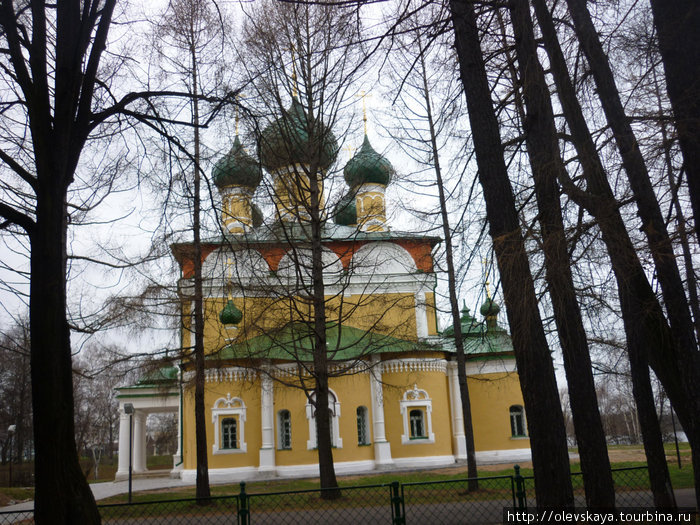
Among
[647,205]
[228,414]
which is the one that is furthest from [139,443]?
[647,205]

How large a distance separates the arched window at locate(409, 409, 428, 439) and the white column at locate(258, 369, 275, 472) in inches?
178

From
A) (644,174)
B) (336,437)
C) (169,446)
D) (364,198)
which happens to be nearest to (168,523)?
(644,174)

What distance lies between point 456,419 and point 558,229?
16632 millimetres

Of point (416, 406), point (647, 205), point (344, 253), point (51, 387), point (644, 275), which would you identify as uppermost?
point (344, 253)

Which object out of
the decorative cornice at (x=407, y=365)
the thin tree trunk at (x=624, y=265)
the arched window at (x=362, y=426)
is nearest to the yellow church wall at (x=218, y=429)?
the arched window at (x=362, y=426)

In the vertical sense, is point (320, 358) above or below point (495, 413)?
above

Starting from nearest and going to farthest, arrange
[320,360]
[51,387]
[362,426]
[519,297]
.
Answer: [51,387]
[519,297]
[320,360]
[362,426]

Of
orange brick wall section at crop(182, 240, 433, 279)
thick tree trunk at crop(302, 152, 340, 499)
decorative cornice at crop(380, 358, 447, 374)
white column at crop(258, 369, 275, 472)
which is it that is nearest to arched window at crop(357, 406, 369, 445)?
decorative cornice at crop(380, 358, 447, 374)

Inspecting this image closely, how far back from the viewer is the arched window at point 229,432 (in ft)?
63.4

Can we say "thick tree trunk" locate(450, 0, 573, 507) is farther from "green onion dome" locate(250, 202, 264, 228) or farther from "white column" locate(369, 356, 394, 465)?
"white column" locate(369, 356, 394, 465)

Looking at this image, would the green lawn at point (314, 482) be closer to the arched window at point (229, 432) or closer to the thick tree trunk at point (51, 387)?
the arched window at point (229, 432)

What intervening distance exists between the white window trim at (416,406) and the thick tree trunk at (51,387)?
54.6 ft

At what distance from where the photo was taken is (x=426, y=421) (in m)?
20.4

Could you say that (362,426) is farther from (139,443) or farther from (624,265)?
(624,265)
